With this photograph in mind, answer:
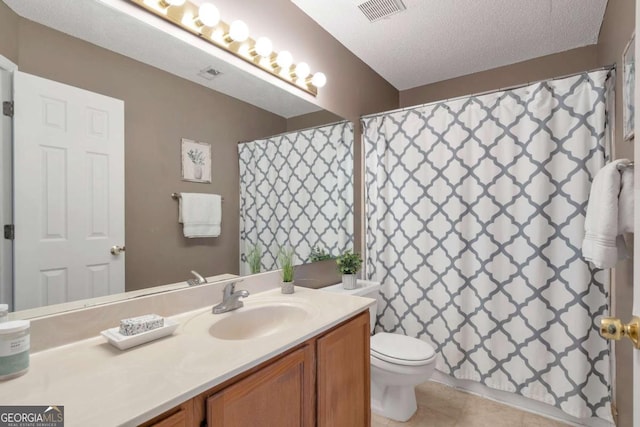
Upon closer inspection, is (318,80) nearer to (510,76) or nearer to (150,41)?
(150,41)

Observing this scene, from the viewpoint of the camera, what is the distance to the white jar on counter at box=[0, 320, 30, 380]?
704mm

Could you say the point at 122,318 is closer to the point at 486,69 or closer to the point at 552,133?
the point at 552,133

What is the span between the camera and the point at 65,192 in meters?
0.94

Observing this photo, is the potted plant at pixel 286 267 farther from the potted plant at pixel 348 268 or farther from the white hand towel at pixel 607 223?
the white hand towel at pixel 607 223

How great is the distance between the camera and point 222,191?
56.6 inches

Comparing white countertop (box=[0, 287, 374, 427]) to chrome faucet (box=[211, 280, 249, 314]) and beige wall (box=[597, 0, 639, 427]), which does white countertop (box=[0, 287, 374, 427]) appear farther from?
beige wall (box=[597, 0, 639, 427])

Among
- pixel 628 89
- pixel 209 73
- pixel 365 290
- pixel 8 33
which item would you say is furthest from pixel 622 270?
pixel 8 33

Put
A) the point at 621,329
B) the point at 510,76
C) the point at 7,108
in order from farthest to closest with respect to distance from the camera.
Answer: the point at 510,76 < the point at 7,108 < the point at 621,329

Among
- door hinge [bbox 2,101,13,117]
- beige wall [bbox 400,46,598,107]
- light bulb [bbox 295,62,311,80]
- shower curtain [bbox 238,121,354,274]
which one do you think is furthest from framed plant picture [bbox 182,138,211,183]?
beige wall [bbox 400,46,598,107]

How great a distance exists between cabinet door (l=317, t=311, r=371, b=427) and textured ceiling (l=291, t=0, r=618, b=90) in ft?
6.00

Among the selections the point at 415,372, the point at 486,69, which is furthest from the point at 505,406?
the point at 486,69

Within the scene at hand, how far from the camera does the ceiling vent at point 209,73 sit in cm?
134

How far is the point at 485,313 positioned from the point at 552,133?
1.17 meters

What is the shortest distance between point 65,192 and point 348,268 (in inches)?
61.9
